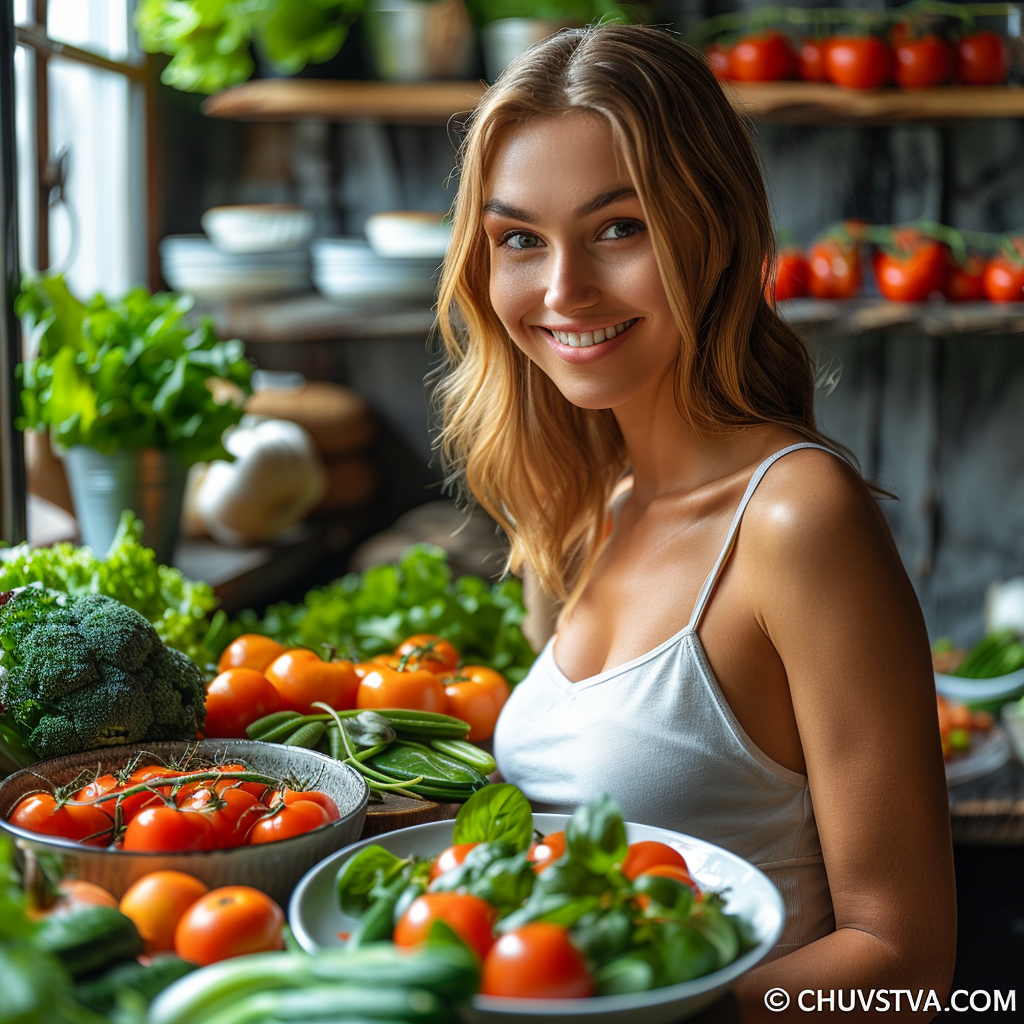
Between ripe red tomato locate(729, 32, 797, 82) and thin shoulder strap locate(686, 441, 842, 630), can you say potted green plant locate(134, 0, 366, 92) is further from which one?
thin shoulder strap locate(686, 441, 842, 630)

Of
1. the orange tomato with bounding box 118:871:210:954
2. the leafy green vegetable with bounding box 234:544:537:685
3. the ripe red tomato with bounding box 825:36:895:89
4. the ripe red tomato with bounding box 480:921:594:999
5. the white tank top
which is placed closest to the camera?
the ripe red tomato with bounding box 480:921:594:999

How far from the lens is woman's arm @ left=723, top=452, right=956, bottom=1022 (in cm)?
92

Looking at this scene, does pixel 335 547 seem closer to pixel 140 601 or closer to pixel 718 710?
pixel 140 601

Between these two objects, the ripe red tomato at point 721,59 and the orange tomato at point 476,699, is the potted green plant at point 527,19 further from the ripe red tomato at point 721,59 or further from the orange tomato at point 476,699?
the orange tomato at point 476,699

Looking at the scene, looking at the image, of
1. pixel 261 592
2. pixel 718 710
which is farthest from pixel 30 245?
pixel 718 710

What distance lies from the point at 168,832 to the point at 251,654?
0.47 meters

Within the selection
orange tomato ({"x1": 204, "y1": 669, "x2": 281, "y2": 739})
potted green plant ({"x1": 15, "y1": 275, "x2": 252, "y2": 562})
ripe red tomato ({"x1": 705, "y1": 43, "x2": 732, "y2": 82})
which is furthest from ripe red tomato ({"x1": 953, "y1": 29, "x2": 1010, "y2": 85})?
orange tomato ({"x1": 204, "y1": 669, "x2": 281, "y2": 739})

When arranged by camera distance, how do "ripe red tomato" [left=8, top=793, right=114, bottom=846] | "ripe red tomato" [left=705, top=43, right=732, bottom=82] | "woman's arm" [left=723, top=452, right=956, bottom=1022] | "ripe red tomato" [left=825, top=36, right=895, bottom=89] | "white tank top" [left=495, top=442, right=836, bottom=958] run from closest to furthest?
"ripe red tomato" [left=8, top=793, right=114, bottom=846] → "woman's arm" [left=723, top=452, right=956, bottom=1022] → "white tank top" [left=495, top=442, right=836, bottom=958] → "ripe red tomato" [left=825, top=36, right=895, bottom=89] → "ripe red tomato" [left=705, top=43, right=732, bottom=82]

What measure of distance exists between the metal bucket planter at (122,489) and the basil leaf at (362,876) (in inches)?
47.9

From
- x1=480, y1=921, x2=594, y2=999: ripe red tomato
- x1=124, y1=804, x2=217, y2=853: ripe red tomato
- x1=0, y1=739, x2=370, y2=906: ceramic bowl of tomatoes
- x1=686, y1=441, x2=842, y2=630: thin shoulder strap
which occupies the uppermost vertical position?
x1=686, y1=441, x2=842, y2=630: thin shoulder strap

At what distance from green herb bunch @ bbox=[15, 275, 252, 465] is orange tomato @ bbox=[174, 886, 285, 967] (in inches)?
49.0

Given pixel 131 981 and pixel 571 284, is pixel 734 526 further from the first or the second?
pixel 131 981

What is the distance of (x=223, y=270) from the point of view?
2.50 metres

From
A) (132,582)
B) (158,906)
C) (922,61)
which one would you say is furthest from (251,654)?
(922,61)
